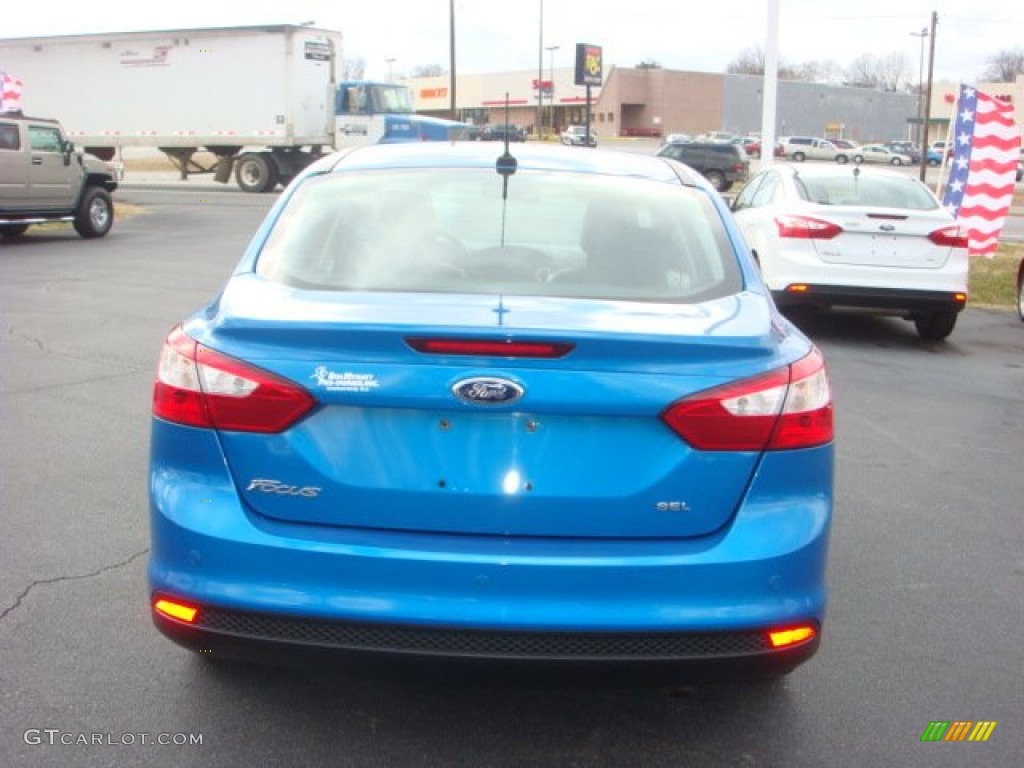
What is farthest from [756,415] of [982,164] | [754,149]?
[754,149]

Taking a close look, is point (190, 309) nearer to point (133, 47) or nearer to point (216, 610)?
point (216, 610)

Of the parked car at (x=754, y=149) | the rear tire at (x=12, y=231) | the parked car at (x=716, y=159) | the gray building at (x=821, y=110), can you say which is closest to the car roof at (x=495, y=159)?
the rear tire at (x=12, y=231)

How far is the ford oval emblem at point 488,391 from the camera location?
2672mm

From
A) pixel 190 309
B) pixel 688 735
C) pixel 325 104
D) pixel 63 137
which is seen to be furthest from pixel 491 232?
pixel 325 104

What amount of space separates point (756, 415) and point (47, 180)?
17.2 metres

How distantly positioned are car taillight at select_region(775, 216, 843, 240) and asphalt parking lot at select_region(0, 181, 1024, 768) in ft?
9.20

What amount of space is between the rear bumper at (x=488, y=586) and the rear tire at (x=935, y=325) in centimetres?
Result: 816

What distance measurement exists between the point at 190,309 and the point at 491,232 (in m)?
→ 8.27

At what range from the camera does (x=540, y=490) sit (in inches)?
107

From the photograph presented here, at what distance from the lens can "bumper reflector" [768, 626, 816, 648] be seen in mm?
2807

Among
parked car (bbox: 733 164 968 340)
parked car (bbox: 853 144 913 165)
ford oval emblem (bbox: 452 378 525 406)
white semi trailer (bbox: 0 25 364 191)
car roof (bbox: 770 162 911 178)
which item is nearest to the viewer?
ford oval emblem (bbox: 452 378 525 406)

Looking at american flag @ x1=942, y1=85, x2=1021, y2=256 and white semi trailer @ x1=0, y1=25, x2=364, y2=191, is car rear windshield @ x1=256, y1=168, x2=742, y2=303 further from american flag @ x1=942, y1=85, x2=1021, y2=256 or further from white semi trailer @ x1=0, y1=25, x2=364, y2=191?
white semi trailer @ x1=0, y1=25, x2=364, y2=191

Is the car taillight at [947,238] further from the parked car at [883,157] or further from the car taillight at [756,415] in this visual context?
the parked car at [883,157]

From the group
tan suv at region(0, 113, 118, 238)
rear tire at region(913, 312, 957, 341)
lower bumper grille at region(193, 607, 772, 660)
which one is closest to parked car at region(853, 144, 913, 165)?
tan suv at region(0, 113, 118, 238)
